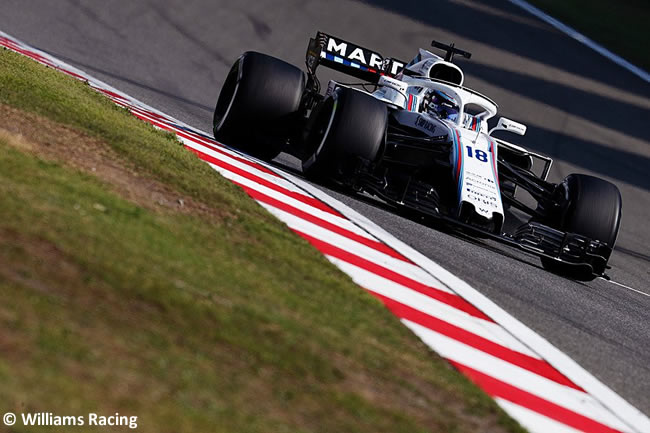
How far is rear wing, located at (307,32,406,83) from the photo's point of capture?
12.0 metres

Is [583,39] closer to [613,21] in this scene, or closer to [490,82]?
[613,21]

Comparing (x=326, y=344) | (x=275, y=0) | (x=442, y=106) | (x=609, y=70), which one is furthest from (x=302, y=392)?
(x=609, y=70)

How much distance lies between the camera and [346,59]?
12234 mm

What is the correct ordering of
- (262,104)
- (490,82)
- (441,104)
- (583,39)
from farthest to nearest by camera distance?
(583,39) → (490,82) → (441,104) → (262,104)

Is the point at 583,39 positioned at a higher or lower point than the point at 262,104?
higher

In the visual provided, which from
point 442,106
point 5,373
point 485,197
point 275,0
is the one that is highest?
point 275,0

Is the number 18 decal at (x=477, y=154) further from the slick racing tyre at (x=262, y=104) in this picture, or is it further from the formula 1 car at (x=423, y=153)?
the slick racing tyre at (x=262, y=104)

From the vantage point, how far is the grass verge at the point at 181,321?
10.6 ft

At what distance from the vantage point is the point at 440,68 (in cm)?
1120

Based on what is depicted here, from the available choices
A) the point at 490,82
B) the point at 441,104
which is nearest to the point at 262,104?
the point at 441,104

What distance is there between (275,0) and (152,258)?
17039mm

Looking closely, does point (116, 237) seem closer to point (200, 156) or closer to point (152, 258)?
point (152, 258)

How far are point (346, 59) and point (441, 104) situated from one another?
191cm

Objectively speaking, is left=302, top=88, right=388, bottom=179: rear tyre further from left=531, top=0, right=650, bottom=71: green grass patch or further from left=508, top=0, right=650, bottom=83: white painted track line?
left=531, top=0, right=650, bottom=71: green grass patch
